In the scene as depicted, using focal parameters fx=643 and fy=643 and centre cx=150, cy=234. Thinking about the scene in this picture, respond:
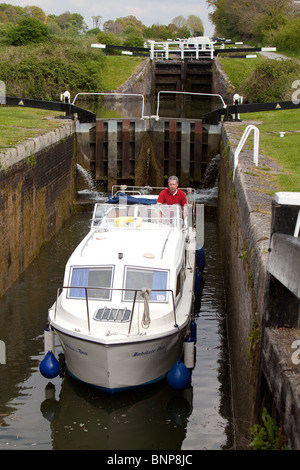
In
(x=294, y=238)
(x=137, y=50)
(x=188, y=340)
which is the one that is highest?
(x=137, y=50)

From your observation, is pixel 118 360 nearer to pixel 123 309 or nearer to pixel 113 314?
pixel 113 314

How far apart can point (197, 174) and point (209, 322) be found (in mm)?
9710

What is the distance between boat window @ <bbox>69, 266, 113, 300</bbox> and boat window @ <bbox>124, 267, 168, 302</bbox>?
27 centimetres

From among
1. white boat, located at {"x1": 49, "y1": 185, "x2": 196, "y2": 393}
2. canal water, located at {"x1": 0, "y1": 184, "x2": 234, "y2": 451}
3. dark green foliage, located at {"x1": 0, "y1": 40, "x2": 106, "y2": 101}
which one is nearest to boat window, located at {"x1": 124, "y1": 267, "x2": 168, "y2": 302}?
white boat, located at {"x1": 49, "y1": 185, "x2": 196, "y2": 393}

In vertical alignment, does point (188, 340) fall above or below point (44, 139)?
below

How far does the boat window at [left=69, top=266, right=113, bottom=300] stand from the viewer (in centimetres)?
902

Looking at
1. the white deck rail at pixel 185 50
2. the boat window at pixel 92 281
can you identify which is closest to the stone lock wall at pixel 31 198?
the boat window at pixel 92 281

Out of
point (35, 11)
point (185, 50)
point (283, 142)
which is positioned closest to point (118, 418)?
point (283, 142)

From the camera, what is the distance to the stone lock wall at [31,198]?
491 inches

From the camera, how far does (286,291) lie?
5.65m

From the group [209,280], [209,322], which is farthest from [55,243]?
[209,322]

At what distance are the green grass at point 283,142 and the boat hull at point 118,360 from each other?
3780 millimetres

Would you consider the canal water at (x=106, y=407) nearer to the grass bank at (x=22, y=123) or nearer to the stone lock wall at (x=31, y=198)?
the stone lock wall at (x=31, y=198)

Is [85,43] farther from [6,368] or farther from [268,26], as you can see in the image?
[6,368]
